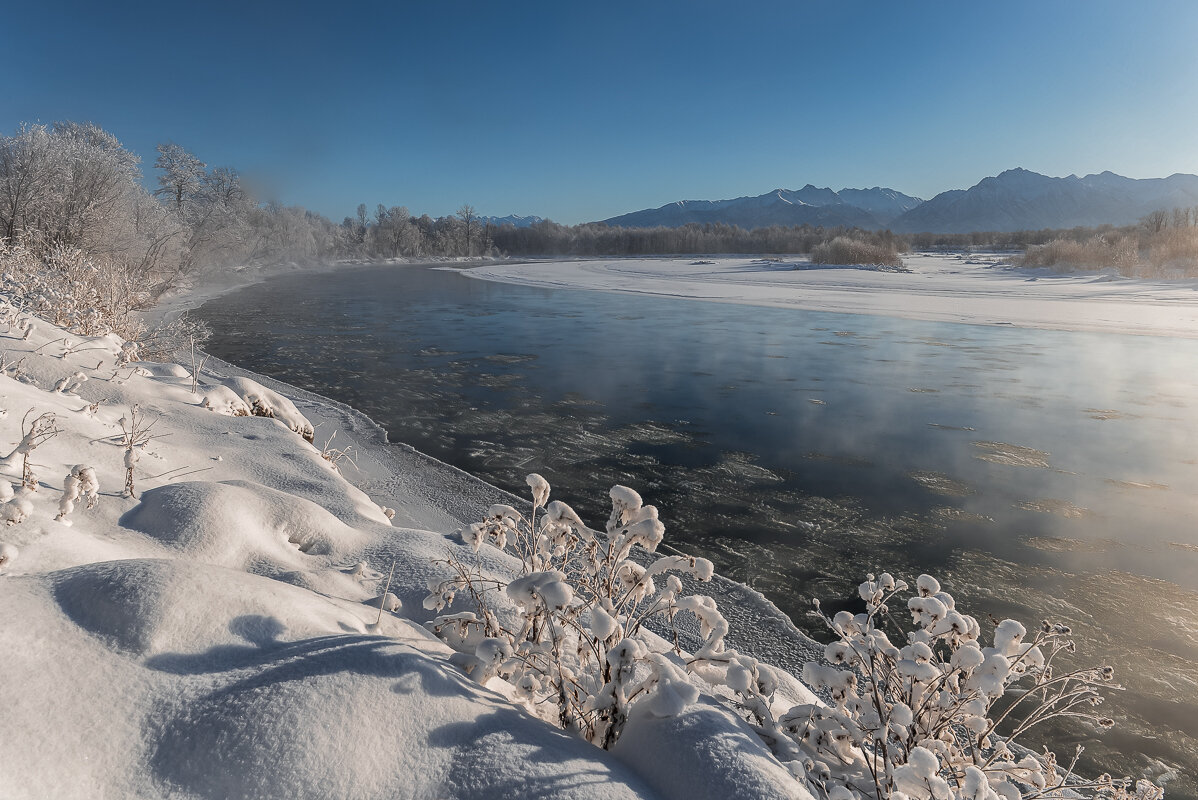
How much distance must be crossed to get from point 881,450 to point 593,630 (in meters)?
5.77

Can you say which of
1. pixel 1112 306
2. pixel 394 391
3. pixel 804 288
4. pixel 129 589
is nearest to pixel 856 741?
pixel 129 589

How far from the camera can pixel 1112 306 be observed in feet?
57.8

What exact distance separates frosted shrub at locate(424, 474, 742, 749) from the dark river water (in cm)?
212

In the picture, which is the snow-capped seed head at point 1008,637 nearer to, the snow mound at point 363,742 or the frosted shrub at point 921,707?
the frosted shrub at point 921,707

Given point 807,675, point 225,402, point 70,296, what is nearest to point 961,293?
point 225,402

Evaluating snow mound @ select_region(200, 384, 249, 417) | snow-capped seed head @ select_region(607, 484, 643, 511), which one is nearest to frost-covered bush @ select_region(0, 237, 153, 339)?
snow mound @ select_region(200, 384, 249, 417)

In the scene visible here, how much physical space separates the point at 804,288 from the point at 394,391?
1998 cm

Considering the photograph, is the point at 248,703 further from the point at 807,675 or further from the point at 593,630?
the point at 807,675

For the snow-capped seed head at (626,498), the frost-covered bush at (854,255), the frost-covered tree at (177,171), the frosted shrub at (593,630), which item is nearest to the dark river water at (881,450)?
the frosted shrub at (593,630)

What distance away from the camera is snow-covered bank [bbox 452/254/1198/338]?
51.5 ft

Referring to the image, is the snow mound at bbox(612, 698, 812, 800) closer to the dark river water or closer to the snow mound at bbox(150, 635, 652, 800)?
the snow mound at bbox(150, 635, 652, 800)

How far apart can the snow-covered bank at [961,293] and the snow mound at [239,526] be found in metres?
16.8

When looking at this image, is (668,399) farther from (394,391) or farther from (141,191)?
(141,191)

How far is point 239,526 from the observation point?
279 centimetres
